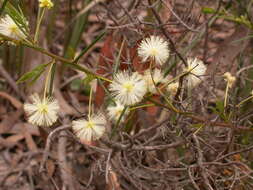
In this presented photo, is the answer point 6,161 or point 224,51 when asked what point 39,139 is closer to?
point 6,161

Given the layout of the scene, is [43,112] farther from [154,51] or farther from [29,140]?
[29,140]

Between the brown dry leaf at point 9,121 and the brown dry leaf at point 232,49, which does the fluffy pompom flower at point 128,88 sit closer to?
the brown dry leaf at point 232,49

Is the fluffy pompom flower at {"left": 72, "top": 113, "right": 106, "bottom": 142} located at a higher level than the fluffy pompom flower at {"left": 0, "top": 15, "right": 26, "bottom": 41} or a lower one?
lower

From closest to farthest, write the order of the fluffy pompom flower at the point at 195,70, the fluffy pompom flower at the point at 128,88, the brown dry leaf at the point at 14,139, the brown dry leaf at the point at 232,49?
1. the fluffy pompom flower at the point at 128,88
2. the fluffy pompom flower at the point at 195,70
3. the brown dry leaf at the point at 232,49
4. the brown dry leaf at the point at 14,139

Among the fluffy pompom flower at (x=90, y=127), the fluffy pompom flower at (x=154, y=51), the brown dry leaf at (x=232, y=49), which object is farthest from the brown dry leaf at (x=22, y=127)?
the fluffy pompom flower at (x=154, y=51)

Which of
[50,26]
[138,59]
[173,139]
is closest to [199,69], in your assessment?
[138,59]

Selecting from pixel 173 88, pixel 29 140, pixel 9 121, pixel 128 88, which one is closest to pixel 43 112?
pixel 128 88

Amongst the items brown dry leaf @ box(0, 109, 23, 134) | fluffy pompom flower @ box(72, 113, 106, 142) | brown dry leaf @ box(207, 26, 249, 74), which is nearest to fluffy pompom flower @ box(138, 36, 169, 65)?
fluffy pompom flower @ box(72, 113, 106, 142)

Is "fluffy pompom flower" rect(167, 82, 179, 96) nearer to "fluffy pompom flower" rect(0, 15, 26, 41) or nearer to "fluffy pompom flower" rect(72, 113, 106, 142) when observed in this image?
"fluffy pompom flower" rect(72, 113, 106, 142)
